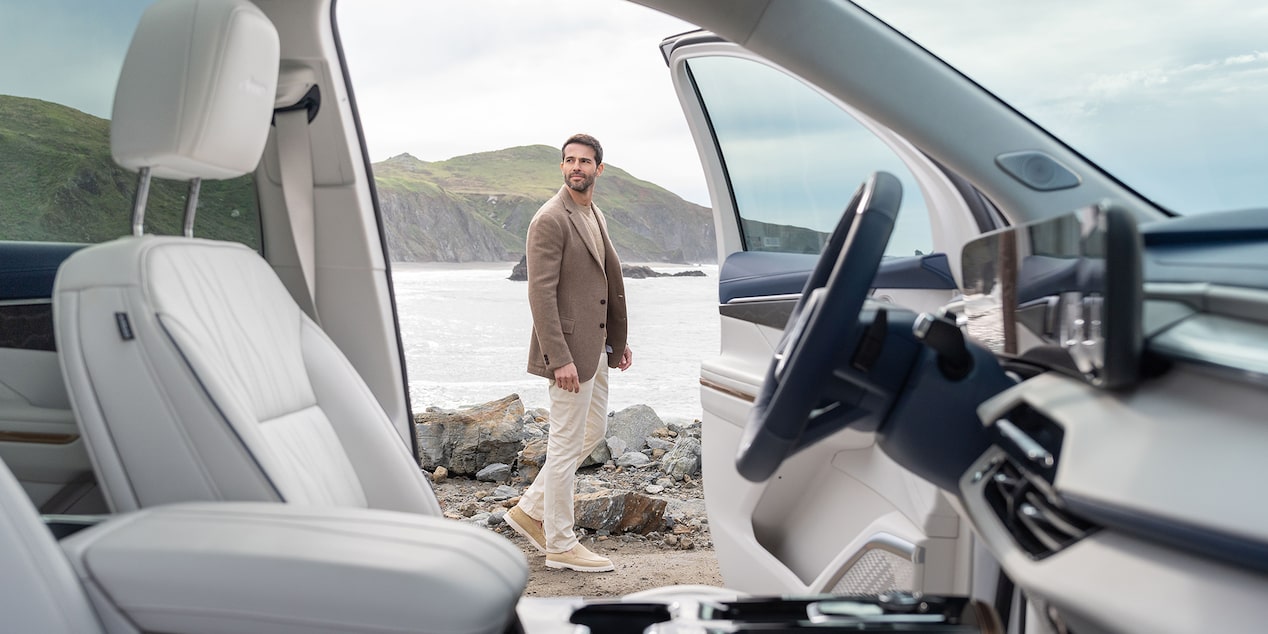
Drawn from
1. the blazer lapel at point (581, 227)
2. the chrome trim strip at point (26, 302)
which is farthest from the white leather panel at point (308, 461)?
the blazer lapel at point (581, 227)

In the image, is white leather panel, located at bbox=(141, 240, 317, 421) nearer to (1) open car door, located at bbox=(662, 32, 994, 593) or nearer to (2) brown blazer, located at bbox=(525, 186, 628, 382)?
(1) open car door, located at bbox=(662, 32, 994, 593)

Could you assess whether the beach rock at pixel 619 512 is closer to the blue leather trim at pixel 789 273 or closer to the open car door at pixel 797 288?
the open car door at pixel 797 288

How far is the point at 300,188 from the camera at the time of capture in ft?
6.59

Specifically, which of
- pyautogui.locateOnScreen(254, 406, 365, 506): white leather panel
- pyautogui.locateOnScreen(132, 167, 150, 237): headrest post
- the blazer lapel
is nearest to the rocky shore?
the blazer lapel

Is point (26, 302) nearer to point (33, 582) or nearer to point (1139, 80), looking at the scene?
point (33, 582)

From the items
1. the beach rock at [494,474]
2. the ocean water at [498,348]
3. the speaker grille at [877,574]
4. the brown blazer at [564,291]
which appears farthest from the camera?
the ocean water at [498,348]

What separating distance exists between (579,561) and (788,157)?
6.02 feet

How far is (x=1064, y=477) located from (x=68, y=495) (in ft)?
4.76

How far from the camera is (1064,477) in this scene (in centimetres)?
71

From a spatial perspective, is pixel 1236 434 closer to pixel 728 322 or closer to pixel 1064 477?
pixel 1064 477

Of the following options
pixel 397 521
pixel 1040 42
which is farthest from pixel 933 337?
pixel 397 521

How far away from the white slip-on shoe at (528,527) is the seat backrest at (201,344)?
6.55 feet

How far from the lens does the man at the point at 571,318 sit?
3.15 m

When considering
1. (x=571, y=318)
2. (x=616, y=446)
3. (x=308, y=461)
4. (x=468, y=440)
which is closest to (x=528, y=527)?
(x=571, y=318)
